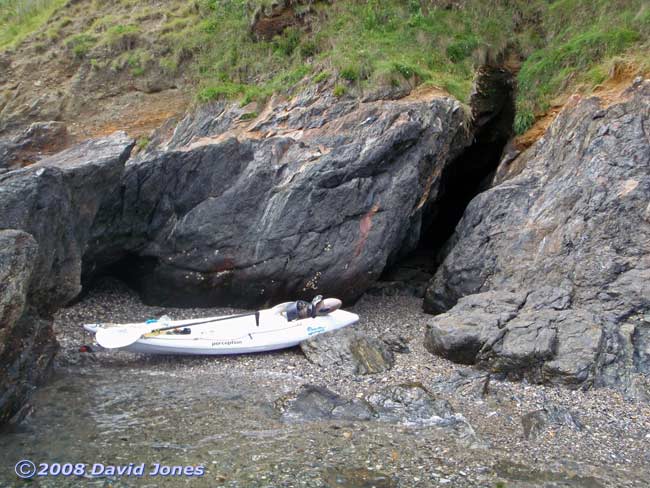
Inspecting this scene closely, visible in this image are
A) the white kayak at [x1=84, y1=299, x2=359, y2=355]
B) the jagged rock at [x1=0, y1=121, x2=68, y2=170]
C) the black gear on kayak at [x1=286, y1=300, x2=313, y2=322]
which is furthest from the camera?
the jagged rock at [x1=0, y1=121, x2=68, y2=170]

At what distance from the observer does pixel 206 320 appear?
13.9 m

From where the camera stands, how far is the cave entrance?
60.0 feet

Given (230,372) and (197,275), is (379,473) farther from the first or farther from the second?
(197,275)

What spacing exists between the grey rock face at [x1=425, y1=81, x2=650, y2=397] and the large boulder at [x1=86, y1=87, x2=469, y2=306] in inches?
78.1

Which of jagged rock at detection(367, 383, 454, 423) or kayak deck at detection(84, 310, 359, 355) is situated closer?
jagged rock at detection(367, 383, 454, 423)

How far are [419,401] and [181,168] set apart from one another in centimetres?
871

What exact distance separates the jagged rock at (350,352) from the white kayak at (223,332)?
0.40m

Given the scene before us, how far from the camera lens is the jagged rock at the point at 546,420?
9.78 meters

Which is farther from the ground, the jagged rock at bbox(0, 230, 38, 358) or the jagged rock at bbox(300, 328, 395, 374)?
the jagged rock at bbox(0, 230, 38, 358)

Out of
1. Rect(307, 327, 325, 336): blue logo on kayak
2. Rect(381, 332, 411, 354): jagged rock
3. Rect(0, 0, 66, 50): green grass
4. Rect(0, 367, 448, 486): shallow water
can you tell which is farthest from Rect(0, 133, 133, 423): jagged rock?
Rect(0, 0, 66, 50): green grass

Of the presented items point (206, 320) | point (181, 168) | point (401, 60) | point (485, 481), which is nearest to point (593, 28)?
point (401, 60)

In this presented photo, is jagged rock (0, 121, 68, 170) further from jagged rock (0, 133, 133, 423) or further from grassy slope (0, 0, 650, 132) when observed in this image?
grassy slope (0, 0, 650, 132)

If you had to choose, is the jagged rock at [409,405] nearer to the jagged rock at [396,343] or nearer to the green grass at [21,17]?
the jagged rock at [396,343]

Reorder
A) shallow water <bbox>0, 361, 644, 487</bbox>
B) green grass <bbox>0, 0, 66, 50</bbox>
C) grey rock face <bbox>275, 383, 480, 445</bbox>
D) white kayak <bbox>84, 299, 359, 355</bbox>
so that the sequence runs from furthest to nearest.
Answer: green grass <bbox>0, 0, 66, 50</bbox> → white kayak <bbox>84, 299, 359, 355</bbox> → grey rock face <bbox>275, 383, 480, 445</bbox> → shallow water <bbox>0, 361, 644, 487</bbox>
